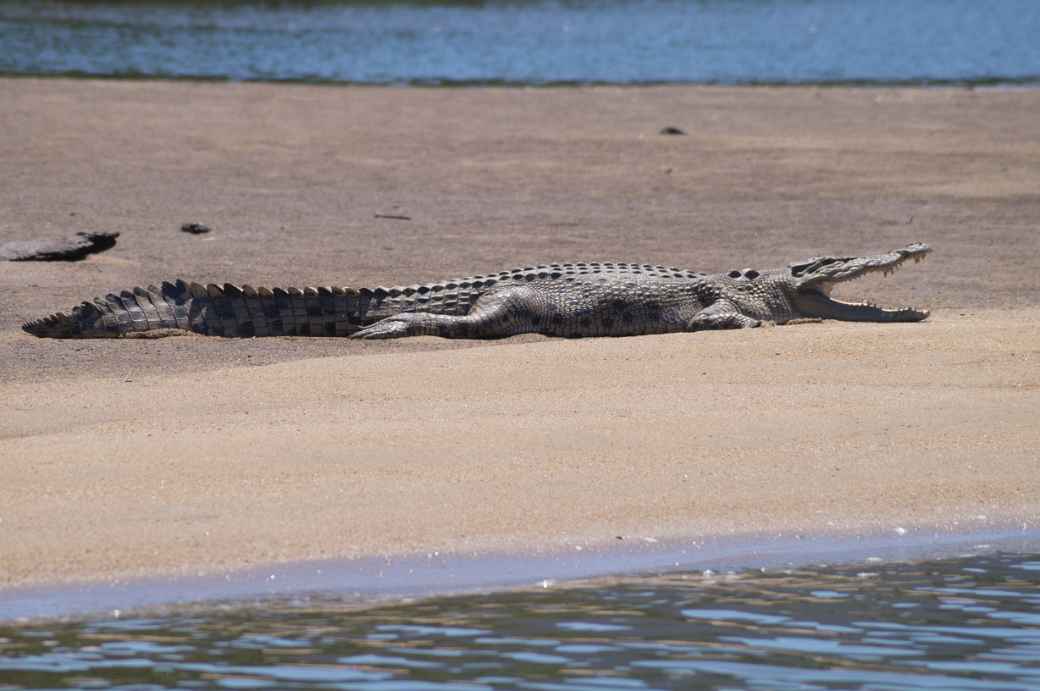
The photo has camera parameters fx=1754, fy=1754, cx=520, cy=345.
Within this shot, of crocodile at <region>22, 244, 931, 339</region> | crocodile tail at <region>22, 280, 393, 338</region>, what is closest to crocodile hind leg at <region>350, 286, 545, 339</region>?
crocodile at <region>22, 244, 931, 339</region>

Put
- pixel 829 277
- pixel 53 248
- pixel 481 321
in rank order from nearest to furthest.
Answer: pixel 481 321
pixel 829 277
pixel 53 248

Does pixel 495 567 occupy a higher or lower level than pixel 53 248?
lower

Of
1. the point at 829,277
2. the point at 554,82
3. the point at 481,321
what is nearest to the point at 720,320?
the point at 829,277

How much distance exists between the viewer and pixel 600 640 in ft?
16.0

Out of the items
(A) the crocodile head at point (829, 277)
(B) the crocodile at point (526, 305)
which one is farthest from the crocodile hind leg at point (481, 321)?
(A) the crocodile head at point (829, 277)

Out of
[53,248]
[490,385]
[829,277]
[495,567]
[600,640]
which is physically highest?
[53,248]

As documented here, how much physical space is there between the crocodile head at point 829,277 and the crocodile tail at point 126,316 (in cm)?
343

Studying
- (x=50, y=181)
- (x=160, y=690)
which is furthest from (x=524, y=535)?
(x=50, y=181)

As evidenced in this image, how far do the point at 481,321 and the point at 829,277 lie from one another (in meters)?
2.02

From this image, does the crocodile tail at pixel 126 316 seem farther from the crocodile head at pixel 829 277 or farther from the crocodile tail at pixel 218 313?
the crocodile head at pixel 829 277

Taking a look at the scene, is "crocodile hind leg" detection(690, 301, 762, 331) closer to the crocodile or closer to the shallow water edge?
the crocodile

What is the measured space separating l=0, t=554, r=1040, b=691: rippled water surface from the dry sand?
1.67ft

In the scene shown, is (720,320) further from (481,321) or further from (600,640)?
(600,640)

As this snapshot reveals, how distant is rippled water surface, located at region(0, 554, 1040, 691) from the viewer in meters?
4.56
